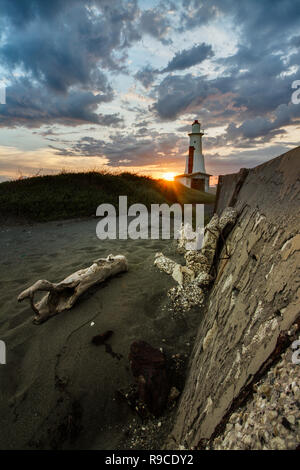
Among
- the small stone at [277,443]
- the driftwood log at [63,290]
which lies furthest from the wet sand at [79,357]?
the small stone at [277,443]

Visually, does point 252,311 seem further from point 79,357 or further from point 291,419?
point 79,357

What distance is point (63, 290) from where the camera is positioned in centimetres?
314

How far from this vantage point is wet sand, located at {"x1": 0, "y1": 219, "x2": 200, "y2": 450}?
1.74 meters

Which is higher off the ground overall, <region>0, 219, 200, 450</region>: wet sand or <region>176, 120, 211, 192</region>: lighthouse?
<region>176, 120, 211, 192</region>: lighthouse

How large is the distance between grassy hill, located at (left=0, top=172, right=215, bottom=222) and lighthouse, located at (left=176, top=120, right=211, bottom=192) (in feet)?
45.1

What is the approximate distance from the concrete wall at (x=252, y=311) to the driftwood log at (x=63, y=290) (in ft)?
Result: 6.57

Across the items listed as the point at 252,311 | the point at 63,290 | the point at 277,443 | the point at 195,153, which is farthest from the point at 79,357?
the point at 195,153

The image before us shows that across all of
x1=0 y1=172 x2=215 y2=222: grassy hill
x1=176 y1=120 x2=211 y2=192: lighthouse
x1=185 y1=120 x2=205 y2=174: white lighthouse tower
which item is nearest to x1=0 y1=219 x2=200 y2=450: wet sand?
x1=0 y1=172 x2=215 y2=222: grassy hill

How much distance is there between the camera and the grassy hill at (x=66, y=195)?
9.80m

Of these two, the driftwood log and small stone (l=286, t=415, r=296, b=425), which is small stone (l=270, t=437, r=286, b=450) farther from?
the driftwood log

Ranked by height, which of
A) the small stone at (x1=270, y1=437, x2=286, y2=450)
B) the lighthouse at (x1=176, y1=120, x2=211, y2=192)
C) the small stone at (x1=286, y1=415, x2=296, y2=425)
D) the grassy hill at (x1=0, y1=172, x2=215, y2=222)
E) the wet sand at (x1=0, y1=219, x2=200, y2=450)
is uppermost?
the lighthouse at (x1=176, y1=120, x2=211, y2=192)

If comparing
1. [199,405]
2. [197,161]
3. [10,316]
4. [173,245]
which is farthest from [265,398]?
[197,161]

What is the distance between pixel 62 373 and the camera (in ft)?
6.89

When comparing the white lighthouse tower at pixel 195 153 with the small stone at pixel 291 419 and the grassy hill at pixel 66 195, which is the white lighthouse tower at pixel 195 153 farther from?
the small stone at pixel 291 419
